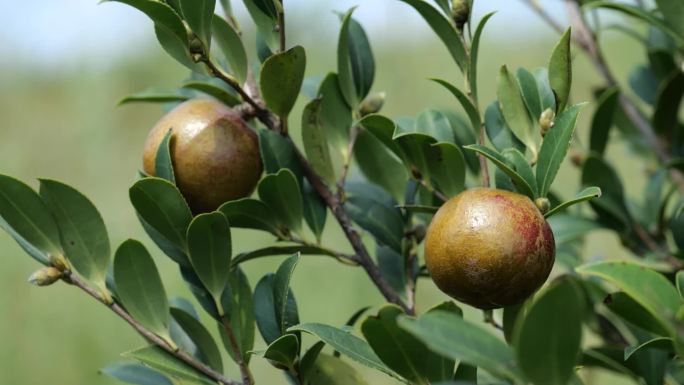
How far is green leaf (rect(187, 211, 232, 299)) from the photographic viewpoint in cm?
→ 71

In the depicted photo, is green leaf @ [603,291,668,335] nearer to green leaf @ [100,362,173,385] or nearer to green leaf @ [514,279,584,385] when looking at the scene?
green leaf @ [514,279,584,385]

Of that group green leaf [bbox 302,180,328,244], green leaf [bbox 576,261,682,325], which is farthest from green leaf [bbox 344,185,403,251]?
green leaf [bbox 576,261,682,325]

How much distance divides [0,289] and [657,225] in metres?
2.22

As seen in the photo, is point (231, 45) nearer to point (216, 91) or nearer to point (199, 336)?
point (216, 91)

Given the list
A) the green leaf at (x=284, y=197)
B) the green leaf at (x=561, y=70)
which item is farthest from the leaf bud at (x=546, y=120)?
the green leaf at (x=284, y=197)

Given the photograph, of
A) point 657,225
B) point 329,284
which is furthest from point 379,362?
point 329,284

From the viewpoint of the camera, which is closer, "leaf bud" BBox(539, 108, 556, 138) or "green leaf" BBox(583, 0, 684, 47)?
"leaf bud" BBox(539, 108, 556, 138)

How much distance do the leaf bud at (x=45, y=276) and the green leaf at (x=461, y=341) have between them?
0.43 m

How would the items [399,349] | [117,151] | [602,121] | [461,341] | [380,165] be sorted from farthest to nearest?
[117,151]
[602,121]
[380,165]
[399,349]
[461,341]

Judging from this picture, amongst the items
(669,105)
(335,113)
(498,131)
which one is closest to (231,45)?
(335,113)

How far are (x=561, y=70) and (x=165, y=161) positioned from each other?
343mm

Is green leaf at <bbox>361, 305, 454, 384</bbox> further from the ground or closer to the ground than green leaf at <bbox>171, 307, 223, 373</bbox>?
further from the ground

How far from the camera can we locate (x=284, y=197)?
2.60ft

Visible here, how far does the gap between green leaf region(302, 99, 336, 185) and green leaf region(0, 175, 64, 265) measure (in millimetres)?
245
